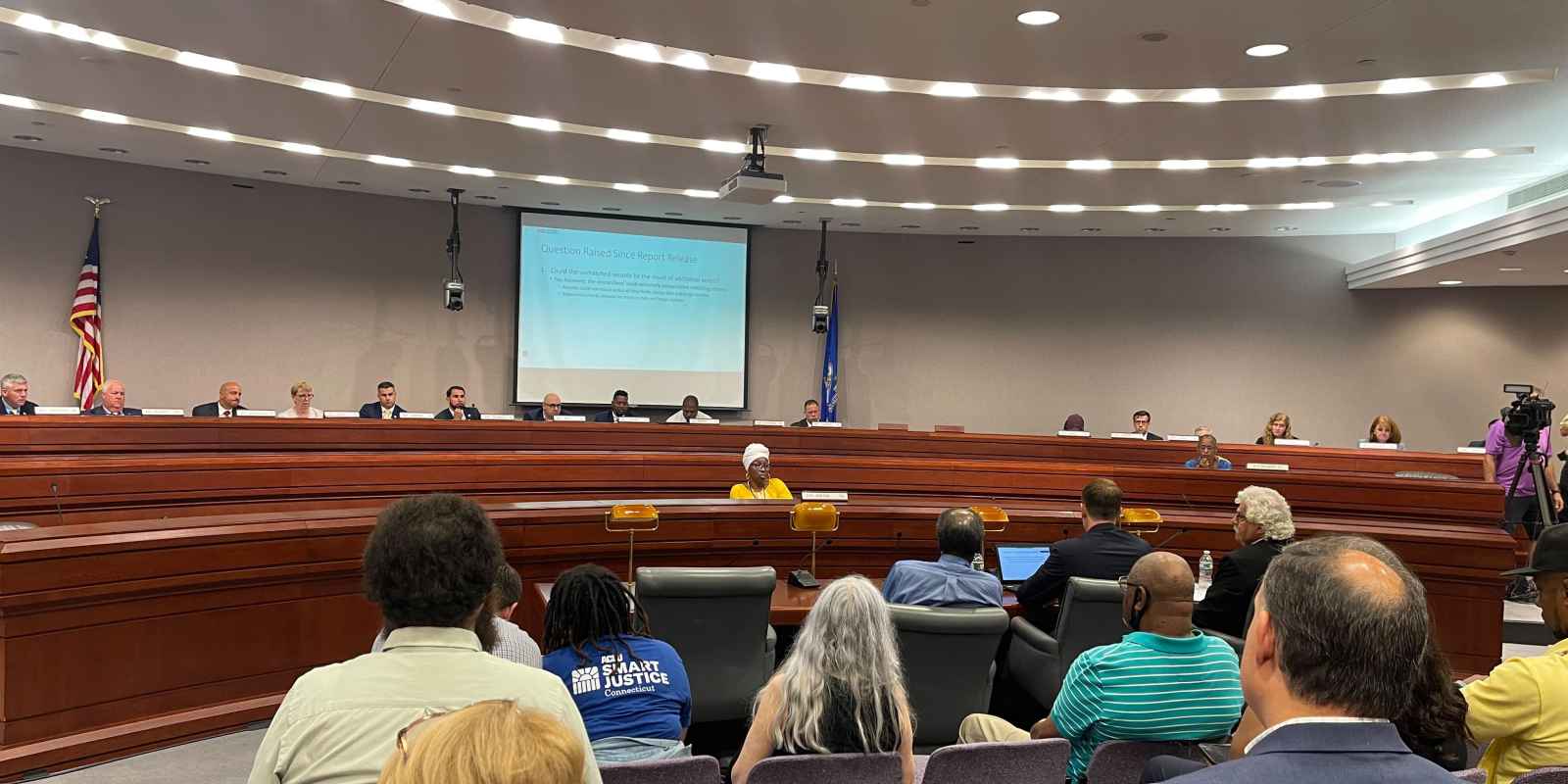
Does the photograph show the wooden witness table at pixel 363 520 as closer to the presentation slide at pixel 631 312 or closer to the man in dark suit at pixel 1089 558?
the man in dark suit at pixel 1089 558

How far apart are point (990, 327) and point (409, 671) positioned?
11.5 metres

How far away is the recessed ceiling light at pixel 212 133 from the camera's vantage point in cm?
778

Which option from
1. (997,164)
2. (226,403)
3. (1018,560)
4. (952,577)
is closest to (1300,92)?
(997,164)

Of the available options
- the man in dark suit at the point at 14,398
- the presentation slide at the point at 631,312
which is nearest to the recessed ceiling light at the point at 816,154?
the presentation slide at the point at 631,312

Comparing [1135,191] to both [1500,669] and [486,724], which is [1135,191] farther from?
[486,724]

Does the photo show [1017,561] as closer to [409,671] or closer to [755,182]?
[755,182]

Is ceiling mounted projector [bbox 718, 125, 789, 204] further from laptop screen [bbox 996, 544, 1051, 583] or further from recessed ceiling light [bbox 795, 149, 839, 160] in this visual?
laptop screen [bbox 996, 544, 1051, 583]

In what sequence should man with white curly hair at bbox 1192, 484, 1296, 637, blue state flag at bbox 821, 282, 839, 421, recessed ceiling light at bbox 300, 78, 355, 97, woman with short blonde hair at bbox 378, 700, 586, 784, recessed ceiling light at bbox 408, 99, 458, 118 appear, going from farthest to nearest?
blue state flag at bbox 821, 282, 839, 421
recessed ceiling light at bbox 408, 99, 458, 118
recessed ceiling light at bbox 300, 78, 355, 97
man with white curly hair at bbox 1192, 484, 1296, 637
woman with short blonde hair at bbox 378, 700, 586, 784

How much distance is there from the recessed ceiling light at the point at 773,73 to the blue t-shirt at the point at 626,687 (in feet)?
14.1

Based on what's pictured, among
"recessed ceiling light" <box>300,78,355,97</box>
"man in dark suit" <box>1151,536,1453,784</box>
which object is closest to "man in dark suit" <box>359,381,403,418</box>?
"recessed ceiling light" <box>300,78,355,97</box>

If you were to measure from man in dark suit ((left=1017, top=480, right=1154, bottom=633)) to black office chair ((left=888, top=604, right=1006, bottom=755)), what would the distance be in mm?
756

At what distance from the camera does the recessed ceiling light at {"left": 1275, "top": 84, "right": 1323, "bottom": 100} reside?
6.17 m

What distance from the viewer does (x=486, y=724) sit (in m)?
0.96

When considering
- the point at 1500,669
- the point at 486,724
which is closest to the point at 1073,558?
the point at 1500,669
